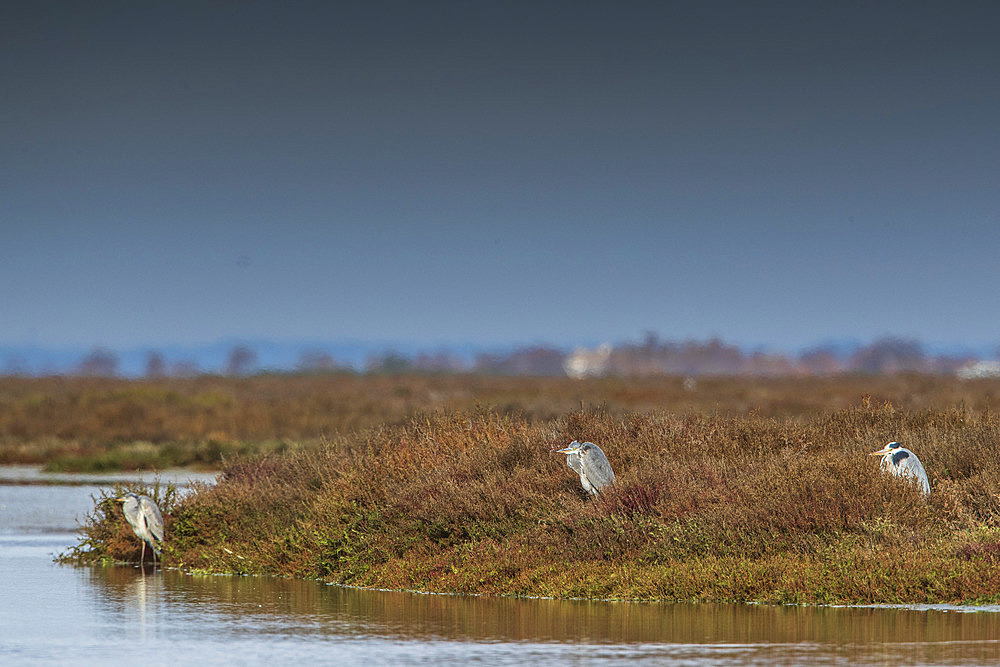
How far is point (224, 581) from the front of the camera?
61.9ft

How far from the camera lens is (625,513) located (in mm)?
16938

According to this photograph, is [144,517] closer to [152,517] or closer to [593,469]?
[152,517]

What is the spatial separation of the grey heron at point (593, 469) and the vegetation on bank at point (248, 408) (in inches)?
723

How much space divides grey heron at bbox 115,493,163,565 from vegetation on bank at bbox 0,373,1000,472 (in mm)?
16833

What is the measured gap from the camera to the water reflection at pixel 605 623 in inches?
501

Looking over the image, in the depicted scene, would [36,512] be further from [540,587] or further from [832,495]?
[832,495]

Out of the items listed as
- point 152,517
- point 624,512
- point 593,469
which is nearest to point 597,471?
point 593,469

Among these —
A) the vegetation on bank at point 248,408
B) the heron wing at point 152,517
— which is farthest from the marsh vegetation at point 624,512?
the vegetation on bank at point 248,408

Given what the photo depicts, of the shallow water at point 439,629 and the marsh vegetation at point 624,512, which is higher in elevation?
the marsh vegetation at point 624,512

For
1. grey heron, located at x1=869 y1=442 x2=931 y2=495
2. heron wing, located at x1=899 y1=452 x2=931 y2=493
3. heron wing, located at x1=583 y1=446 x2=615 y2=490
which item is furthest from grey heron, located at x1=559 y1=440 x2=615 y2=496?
heron wing, located at x1=899 y1=452 x2=931 y2=493

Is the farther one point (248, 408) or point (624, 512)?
point (248, 408)

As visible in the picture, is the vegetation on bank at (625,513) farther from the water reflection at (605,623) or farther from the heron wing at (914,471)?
the water reflection at (605,623)

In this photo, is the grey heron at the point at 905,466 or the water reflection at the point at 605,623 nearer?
the water reflection at the point at 605,623

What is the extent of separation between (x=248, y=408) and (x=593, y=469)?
5100cm
